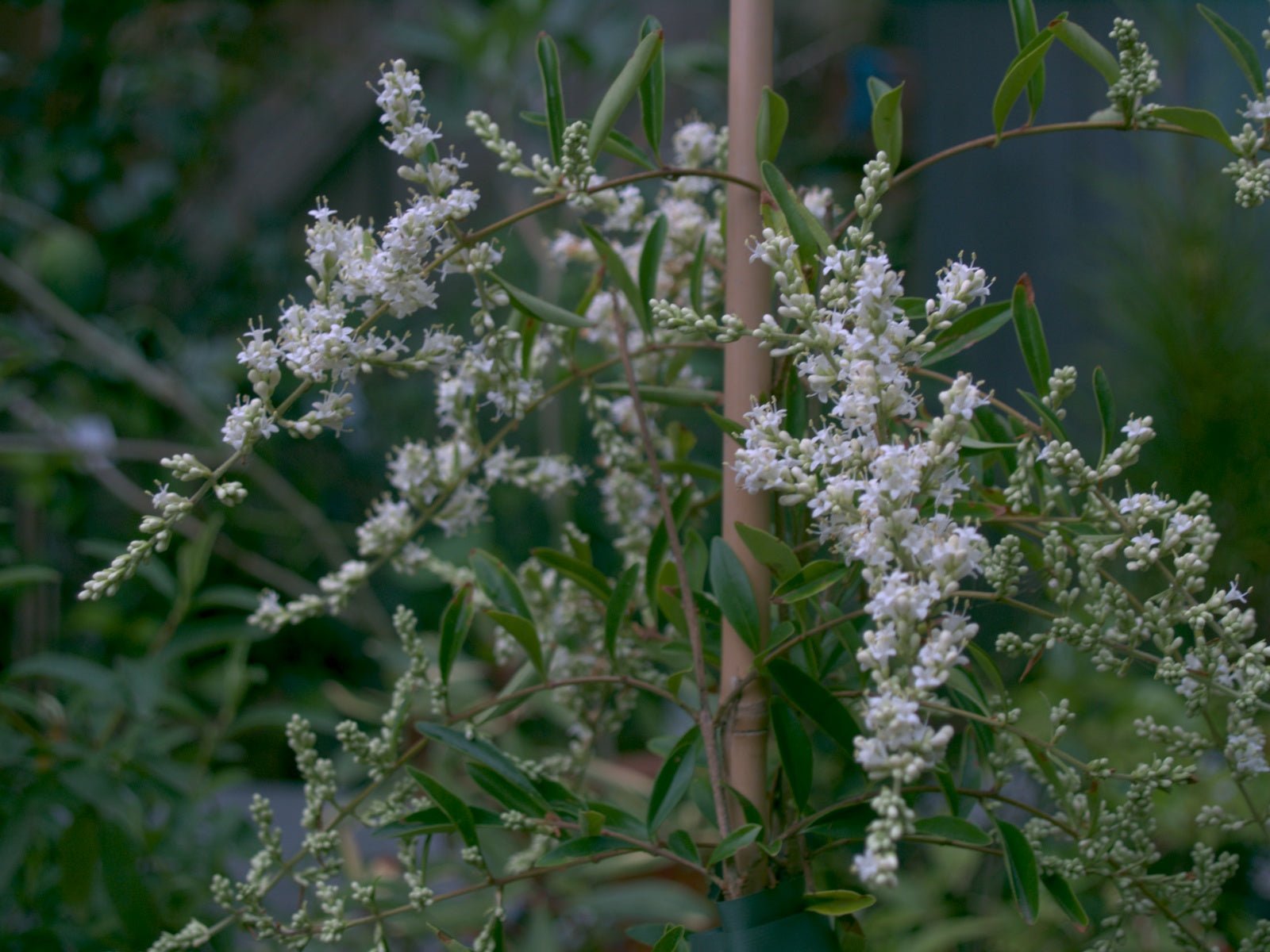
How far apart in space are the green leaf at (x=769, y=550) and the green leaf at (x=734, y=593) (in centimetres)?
3

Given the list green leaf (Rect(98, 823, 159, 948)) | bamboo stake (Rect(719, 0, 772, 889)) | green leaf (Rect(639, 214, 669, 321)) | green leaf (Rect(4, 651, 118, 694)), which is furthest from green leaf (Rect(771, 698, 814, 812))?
green leaf (Rect(4, 651, 118, 694))

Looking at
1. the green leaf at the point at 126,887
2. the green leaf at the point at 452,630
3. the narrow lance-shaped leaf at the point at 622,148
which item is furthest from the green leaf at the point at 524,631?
the green leaf at the point at 126,887

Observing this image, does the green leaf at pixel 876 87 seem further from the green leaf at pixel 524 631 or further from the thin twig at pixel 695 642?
the green leaf at pixel 524 631

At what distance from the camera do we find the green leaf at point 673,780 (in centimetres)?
52

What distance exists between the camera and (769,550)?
0.46 metres

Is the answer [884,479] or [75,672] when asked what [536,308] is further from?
[75,672]

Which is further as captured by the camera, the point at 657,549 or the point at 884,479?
the point at 657,549

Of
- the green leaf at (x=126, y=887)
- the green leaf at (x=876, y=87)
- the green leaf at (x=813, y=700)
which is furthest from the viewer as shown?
the green leaf at (x=126, y=887)

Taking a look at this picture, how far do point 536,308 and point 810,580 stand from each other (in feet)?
0.64

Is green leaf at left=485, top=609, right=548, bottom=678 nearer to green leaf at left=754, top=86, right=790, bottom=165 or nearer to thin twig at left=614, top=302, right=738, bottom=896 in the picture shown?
thin twig at left=614, top=302, right=738, bottom=896

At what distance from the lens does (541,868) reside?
51 cm

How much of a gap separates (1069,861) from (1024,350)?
0.79 ft

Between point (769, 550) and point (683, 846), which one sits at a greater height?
point (769, 550)

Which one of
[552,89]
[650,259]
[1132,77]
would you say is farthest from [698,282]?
[1132,77]
